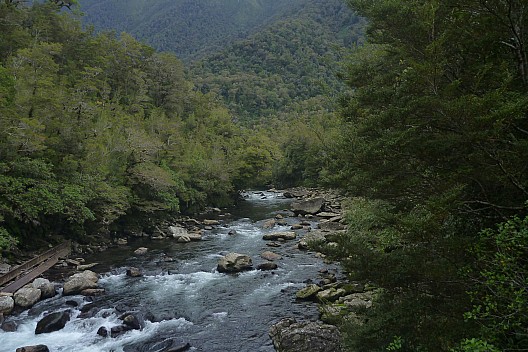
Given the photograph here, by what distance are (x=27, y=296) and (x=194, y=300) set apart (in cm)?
610

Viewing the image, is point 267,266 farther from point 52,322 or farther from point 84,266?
point 52,322

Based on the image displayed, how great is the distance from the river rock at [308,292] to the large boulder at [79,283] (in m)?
8.70

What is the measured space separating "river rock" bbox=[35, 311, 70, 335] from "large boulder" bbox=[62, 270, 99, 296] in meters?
2.58

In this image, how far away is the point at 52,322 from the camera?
39.3 ft

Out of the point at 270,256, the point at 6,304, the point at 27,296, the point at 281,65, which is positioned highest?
the point at 281,65

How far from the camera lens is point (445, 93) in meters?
5.38

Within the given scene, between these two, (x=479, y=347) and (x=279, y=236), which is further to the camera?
(x=279, y=236)

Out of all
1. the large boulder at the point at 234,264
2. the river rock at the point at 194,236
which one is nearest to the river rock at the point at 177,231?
the river rock at the point at 194,236

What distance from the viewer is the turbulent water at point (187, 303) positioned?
11.3 metres

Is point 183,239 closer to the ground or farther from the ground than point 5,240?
closer to the ground

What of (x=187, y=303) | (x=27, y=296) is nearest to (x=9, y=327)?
(x=27, y=296)

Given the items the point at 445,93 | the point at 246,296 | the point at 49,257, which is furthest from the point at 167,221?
A: the point at 445,93

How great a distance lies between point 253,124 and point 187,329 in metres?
75.4

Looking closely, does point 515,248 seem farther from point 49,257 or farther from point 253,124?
point 253,124
